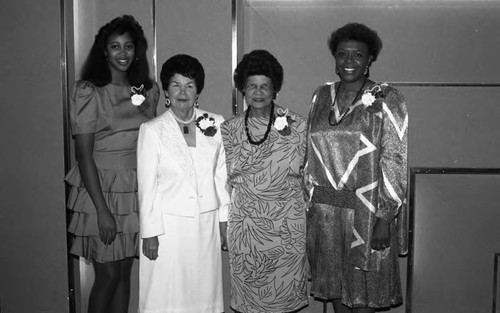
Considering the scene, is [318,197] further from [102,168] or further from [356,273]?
[102,168]

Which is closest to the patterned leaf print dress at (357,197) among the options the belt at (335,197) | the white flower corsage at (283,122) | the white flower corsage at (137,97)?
the belt at (335,197)

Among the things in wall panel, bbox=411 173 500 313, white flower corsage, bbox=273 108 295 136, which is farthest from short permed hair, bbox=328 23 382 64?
wall panel, bbox=411 173 500 313

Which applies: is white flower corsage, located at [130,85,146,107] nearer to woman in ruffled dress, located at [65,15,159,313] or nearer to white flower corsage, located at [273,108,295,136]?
woman in ruffled dress, located at [65,15,159,313]

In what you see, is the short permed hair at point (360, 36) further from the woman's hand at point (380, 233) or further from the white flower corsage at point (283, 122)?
the woman's hand at point (380, 233)

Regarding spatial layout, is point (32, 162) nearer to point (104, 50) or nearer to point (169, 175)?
point (104, 50)

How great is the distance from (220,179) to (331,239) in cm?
66

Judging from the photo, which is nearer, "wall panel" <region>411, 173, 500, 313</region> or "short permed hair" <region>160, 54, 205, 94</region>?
"short permed hair" <region>160, 54, 205, 94</region>

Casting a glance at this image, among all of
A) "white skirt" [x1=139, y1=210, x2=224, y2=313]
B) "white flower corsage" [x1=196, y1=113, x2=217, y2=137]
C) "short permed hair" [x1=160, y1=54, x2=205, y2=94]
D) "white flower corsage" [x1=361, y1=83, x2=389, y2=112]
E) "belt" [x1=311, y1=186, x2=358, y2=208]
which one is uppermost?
"short permed hair" [x1=160, y1=54, x2=205, y2=94]

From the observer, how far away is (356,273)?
2.66 m

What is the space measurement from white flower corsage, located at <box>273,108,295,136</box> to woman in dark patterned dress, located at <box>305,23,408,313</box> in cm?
12

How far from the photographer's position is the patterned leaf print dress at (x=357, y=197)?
8.46 ft

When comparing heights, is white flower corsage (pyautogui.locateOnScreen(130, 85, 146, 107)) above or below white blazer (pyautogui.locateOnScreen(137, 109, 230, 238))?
above

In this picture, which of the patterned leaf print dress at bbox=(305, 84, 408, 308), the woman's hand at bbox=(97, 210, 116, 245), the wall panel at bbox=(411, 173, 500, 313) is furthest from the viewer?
the wall panel at bbox=(411, 173, 500, 313)

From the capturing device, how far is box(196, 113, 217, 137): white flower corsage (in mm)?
2725
